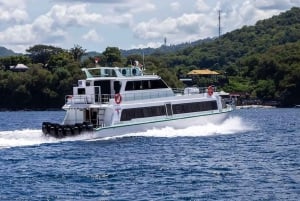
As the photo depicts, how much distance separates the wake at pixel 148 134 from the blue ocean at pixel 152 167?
0.09 metres

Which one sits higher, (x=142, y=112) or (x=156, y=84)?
(x=156, y=84)

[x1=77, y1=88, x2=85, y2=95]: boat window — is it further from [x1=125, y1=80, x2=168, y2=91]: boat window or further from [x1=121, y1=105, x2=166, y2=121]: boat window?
[x1=121, y1=105, x2=166, y2=121]: boat window

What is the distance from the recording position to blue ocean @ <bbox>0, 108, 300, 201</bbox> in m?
35.7

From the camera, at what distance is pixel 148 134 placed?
63156 mm

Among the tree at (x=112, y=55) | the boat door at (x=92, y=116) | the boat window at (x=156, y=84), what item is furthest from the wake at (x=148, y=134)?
the tree at (x=112, y=55)

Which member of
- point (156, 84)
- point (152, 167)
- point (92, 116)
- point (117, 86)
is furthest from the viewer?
point (156, 84)

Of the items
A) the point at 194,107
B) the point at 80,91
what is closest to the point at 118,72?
the point at 80,91

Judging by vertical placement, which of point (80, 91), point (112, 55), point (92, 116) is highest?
point (112, 55)

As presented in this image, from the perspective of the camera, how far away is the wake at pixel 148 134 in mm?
58453

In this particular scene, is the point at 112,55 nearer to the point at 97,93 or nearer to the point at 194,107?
the point at 194,107

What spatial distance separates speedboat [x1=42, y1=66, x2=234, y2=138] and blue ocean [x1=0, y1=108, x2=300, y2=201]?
2.86 feet

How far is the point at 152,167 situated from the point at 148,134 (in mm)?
19218

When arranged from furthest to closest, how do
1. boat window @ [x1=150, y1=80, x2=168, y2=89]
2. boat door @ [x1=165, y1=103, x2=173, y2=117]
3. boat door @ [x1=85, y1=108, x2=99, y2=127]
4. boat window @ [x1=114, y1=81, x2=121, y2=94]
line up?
boat window @ [x1=150, y1=80, x2=168, y2=89] → boat door @ [x1=165, y1=103, x2=173, y2=117] → boat window @ [x1=114, y1=81, x2=121, y2=94] → boat door @ [x1=85, y1=108, x2=99, y2=127]

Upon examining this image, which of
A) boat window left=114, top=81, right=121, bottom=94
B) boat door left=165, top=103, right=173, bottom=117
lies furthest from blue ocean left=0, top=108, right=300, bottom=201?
boat window left=114, top=81, right=121, bottom=94
